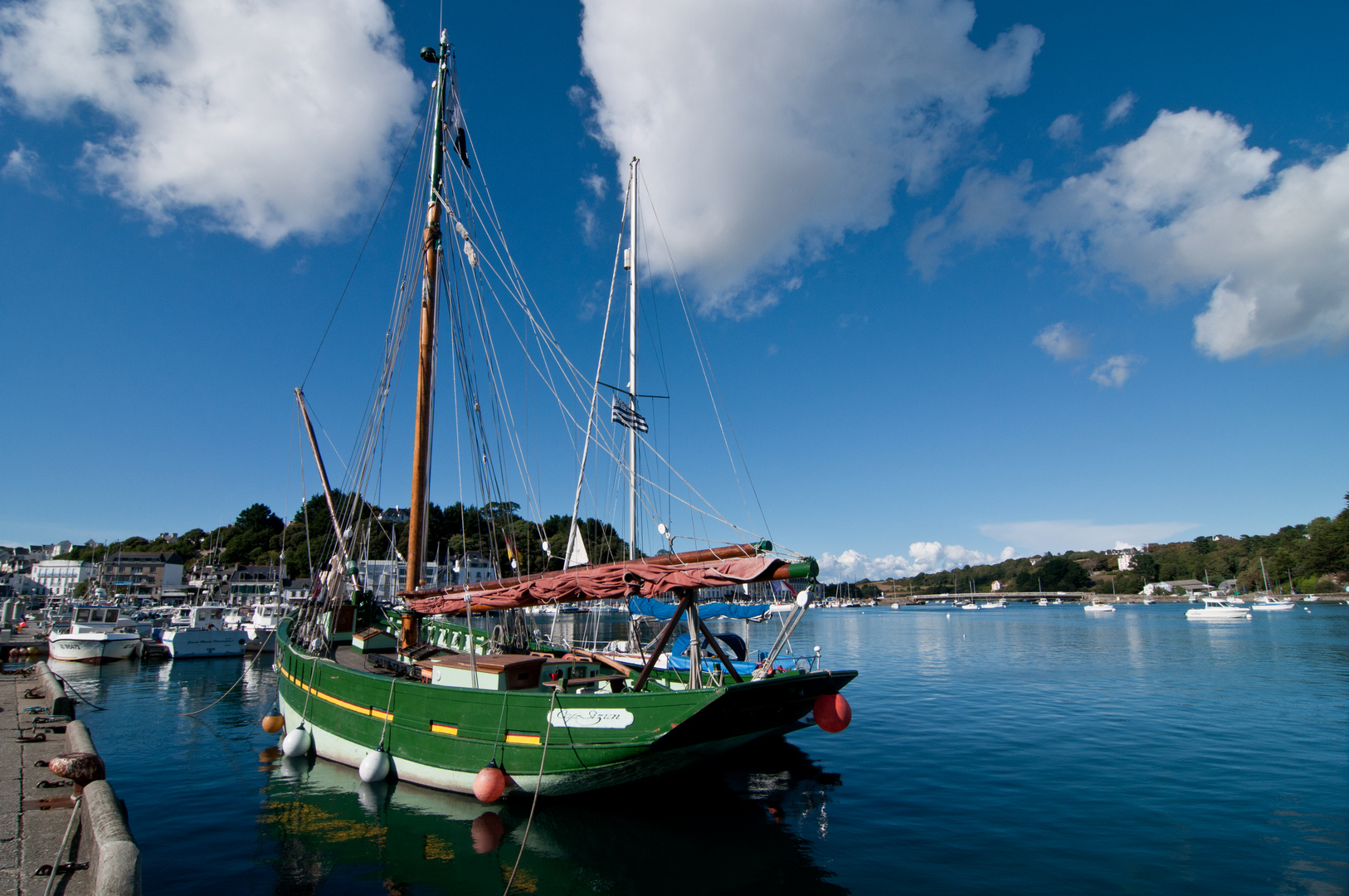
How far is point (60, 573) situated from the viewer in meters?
135

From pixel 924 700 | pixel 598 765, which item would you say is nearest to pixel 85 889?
pixel 598 765

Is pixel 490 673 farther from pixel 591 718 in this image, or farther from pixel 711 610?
pixel 711 610

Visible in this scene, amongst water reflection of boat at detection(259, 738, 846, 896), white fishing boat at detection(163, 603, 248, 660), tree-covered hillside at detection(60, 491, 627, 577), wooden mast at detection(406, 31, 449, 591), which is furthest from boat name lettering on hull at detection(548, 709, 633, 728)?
tree-covered hillside at detection(60, 491, 627, 577)

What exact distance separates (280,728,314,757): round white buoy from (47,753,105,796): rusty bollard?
7.07 meters

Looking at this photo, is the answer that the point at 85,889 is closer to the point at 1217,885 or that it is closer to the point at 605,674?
the point at 605,674

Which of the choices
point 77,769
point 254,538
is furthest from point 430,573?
A: point 77,769

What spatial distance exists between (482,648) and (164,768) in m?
9.42

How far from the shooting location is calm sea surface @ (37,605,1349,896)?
36.2ft

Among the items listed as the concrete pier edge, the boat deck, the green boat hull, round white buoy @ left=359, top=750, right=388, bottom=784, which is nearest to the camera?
the concrete pier edge

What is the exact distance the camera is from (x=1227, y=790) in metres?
15.9

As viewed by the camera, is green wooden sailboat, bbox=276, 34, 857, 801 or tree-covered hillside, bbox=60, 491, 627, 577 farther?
tree-covered hillside, bbox=60, 491, 627, 577

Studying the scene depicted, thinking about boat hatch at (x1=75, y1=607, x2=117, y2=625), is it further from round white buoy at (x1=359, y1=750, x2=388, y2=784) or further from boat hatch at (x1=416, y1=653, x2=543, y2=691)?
boat hatch at (x1=416, y1=653, x2=543, y2=691)

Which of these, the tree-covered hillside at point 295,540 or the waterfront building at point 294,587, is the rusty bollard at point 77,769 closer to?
the waterfront building at point 294,587

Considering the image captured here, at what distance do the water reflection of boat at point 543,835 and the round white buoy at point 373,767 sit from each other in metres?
0.39
